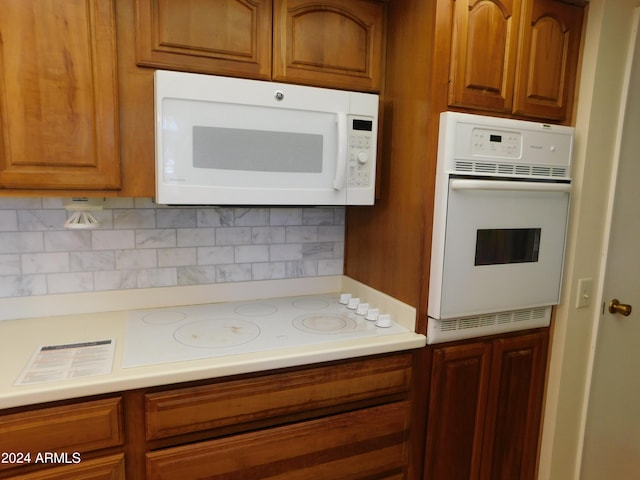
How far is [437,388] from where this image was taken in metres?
1.54

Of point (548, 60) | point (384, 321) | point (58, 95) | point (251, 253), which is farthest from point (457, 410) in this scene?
point (58, 95)

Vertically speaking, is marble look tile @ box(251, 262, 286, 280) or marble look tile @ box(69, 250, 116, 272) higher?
marble look tile @ box(69, 250, 116, 272)

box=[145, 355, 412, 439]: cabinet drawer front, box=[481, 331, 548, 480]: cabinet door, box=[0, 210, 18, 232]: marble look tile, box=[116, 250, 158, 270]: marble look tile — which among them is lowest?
box=[481, 331, 548, 480]: cabinet door

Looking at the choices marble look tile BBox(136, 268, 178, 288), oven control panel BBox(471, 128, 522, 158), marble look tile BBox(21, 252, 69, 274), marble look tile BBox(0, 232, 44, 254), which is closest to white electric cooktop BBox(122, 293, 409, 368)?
marble look tile BBox(136, 268, 178, 288)

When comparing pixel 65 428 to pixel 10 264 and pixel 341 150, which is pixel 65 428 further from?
pixel 341 150

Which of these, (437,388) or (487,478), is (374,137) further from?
(487,478)

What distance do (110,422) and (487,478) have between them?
1.44 m

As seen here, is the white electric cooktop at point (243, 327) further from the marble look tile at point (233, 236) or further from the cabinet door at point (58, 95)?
the cabinet door at point (58, 95)

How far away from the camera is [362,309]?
169 cm

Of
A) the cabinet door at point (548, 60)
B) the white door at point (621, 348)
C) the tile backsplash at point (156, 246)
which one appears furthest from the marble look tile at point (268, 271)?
the white door at point (621, 348)

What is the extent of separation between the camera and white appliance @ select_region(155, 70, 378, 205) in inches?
51.3

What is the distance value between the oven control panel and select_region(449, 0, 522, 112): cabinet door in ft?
0.33

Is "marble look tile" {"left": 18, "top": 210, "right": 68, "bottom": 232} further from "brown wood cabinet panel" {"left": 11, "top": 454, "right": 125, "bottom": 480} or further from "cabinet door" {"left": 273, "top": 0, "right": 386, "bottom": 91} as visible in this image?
"cabinet door" {"left": 273, "top": 0, "right": 386, "bottom": 91}

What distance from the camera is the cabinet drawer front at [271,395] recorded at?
1.18m
